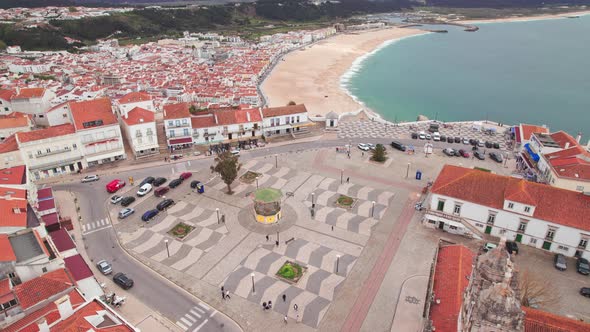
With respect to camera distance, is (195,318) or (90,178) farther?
(90,178)

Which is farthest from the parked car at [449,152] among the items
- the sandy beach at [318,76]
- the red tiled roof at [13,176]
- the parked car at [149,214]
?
the red tiled roof at [13,176]

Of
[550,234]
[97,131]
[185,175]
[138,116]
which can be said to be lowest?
[185,175]

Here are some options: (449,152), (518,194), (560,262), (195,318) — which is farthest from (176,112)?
(560,262)

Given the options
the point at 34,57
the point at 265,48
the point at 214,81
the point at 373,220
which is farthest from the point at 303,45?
the point at 373,220

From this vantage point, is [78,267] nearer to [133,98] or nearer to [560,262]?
[133,98]

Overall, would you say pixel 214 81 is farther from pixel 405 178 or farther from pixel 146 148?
pixel 405 178

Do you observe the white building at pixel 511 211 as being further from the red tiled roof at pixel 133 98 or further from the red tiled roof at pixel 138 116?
the red tiled roof at pixel 133 98

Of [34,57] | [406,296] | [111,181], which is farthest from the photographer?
[34,57]
